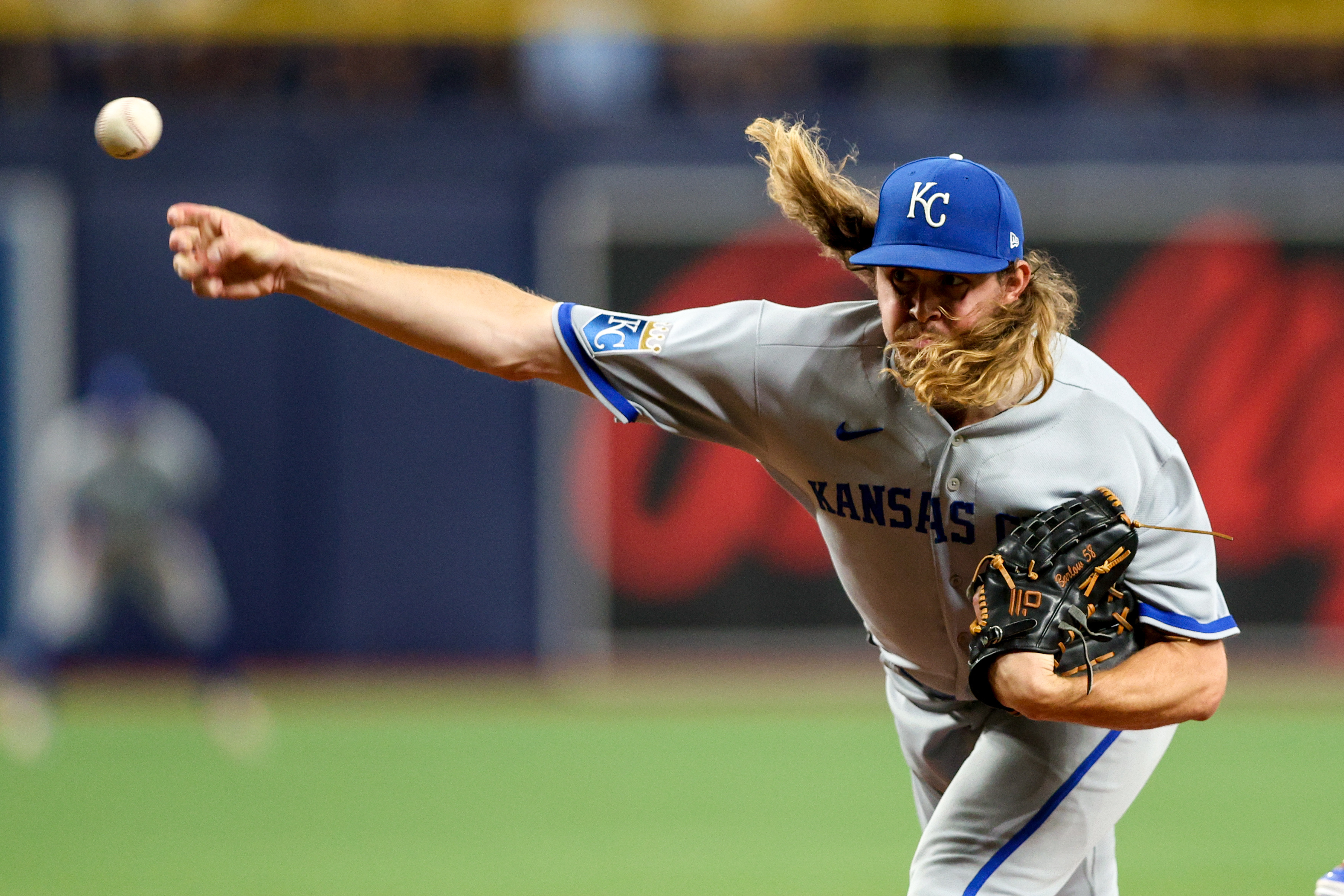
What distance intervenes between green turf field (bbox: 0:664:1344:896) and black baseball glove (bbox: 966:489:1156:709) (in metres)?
3.16

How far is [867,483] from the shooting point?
3521mm

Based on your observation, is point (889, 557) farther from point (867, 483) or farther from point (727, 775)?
point (727, 775)

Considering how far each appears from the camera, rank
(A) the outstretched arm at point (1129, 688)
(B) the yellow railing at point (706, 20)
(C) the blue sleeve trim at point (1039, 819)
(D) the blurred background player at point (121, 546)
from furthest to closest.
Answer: (B) the yellow railing at point (706, 20), (D) the blurred background player at point (121, 546), (C) the blue sleeve trim at point (1039, 819), (A) the outstretched arm at point (1129, 688)

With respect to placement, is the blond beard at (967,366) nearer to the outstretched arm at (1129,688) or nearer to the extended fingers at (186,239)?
the outstretched arm at (1129,688)

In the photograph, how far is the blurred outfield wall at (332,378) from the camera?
12.6 meters

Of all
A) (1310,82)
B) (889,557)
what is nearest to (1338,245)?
(1310,82)

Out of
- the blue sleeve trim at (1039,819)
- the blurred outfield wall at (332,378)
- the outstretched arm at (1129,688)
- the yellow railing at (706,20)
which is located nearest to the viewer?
the outstretched arm at (1129,688)

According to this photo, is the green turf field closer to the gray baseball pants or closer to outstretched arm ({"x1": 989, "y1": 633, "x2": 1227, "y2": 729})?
the gray baseball pants

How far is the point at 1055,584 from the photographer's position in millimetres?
3160

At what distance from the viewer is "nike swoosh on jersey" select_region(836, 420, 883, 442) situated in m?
3.48

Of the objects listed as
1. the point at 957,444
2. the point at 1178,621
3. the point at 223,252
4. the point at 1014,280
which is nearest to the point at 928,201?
the point at 1014,280

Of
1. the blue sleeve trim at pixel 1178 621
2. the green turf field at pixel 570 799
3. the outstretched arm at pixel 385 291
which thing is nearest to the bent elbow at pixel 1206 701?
the blue sleeve trim at pixel 1178 621

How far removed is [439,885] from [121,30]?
31.1ft

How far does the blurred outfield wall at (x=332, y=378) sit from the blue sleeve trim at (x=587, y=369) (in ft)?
29.6
